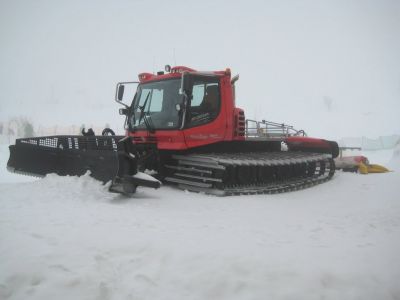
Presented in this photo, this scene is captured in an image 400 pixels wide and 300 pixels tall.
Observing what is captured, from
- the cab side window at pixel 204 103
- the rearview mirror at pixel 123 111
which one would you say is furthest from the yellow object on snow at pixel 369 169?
the rearview mirror at pixel 123 111

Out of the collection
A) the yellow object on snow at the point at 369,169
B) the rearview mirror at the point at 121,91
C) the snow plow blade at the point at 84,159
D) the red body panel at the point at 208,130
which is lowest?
the yellow object on snow at the point at 369,169

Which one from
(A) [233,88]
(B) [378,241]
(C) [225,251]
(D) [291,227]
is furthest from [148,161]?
(B) [378,241]

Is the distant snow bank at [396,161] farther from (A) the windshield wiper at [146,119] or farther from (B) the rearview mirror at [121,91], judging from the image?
(B) the rearview mirror at [121,91]

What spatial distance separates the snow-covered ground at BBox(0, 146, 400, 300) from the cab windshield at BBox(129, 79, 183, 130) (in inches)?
91.9

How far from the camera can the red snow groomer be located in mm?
5938

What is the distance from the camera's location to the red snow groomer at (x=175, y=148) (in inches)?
234

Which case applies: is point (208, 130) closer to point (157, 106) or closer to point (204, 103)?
point (204, 103)

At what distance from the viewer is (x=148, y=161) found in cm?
733

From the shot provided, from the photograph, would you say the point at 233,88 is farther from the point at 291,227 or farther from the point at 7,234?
the point at 7,234

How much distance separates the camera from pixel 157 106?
24.3 feet

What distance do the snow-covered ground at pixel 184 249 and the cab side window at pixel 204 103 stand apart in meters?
2.42

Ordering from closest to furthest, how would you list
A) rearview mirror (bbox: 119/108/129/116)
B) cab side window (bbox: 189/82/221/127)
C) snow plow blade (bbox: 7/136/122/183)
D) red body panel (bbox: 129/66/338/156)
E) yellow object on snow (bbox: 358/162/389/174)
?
snow plow blade (bbox: 7/136/122/183), red body panel (bbox: 129/66/338/156), cab side window (bbox: 189/82/221/127), rearview mirror (bbox: 119/108/129/116), yellow object on snow (bbox: 358/162/389/174)

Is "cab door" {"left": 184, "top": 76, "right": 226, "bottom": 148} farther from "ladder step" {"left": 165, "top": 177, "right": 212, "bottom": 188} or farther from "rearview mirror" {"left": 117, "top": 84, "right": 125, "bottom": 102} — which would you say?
"rearview mirror" {"left": 117, "top": 84, "right": 125, "bottom": 102}

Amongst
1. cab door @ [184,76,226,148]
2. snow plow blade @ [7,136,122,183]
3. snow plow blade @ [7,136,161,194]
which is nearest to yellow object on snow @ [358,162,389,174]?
cab door @ [184,76,226,148]
